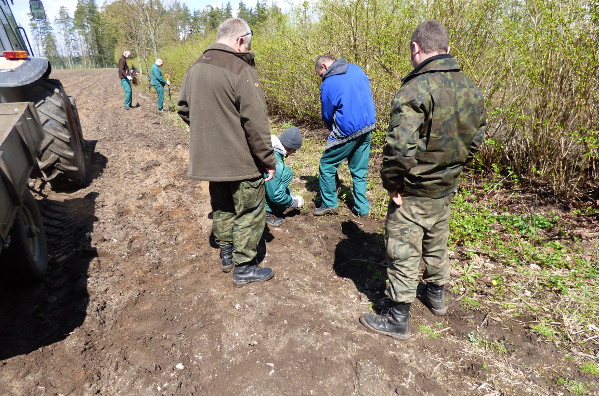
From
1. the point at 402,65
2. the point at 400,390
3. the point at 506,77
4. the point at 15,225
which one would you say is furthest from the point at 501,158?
the point at 15,225

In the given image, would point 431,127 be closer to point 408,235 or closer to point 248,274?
point 408,235

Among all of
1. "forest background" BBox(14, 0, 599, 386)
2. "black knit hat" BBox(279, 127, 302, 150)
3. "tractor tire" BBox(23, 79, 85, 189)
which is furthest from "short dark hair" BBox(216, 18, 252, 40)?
"tractor tire" BBox(23, 79, 85, 189)

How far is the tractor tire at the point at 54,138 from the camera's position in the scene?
4.10m

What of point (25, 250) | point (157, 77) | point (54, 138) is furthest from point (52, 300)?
point (157, 77)

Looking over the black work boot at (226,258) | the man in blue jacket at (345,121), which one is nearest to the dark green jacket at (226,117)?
the black work boot at (226,258)

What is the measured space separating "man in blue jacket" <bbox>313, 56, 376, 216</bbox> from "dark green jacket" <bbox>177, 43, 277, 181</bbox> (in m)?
1.46

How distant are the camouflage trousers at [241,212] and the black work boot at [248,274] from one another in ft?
0.26

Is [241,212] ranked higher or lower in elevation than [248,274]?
higher

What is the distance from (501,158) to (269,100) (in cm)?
712

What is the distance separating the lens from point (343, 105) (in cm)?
378

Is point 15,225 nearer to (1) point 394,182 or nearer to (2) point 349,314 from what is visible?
(2) point 349,314

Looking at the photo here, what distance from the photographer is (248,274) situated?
9.48 feet

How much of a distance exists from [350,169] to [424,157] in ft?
6.57

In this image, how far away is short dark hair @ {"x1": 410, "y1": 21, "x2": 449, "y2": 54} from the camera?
6.68 ft
